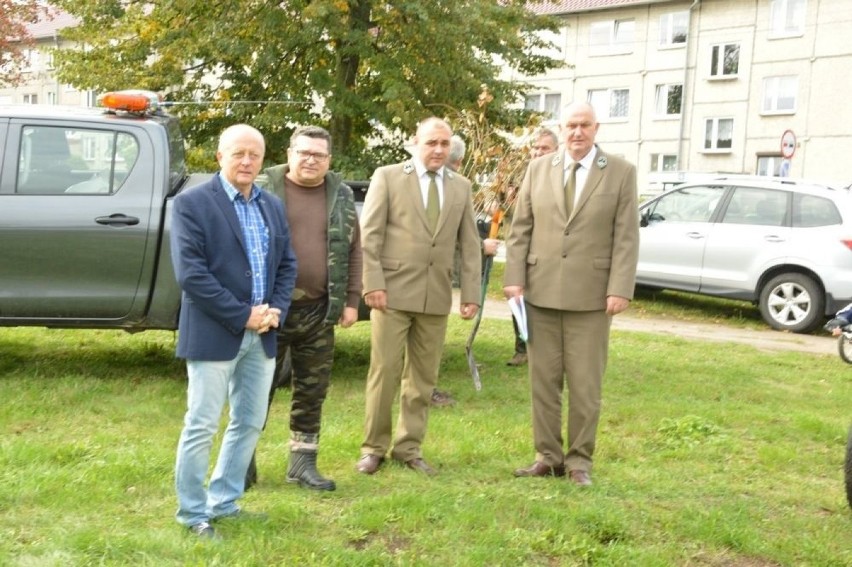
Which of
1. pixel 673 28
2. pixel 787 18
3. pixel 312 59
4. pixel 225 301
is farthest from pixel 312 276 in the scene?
pixel 673 28

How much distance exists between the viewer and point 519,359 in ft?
28.5

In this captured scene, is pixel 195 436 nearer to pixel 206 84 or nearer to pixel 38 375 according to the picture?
pixel 38 375

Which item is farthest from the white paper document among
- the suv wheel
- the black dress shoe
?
the suv wheel

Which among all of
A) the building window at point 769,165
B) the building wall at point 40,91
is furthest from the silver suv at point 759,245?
the building wall at point 40,91

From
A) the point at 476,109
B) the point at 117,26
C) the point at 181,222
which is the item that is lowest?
the point at 181,222

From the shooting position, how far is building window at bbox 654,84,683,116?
125 ft

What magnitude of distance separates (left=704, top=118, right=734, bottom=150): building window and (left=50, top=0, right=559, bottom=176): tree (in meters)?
20.3

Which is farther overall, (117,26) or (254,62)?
(117,26)

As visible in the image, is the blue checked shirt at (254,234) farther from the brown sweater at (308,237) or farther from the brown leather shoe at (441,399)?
the brown leather shoe at (441,399)

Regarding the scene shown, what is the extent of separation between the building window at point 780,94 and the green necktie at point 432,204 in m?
32.0

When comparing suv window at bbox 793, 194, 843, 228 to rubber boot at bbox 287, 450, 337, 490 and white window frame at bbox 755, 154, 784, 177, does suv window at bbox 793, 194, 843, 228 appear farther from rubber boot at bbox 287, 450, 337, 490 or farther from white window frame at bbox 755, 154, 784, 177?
white window frame at bbox 755, 154, 784, 177

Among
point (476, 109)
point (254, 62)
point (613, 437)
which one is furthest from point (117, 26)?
point (613, 437)

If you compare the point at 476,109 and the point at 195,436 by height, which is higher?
the point at 476,109

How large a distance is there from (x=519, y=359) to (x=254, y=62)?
9.45 m
